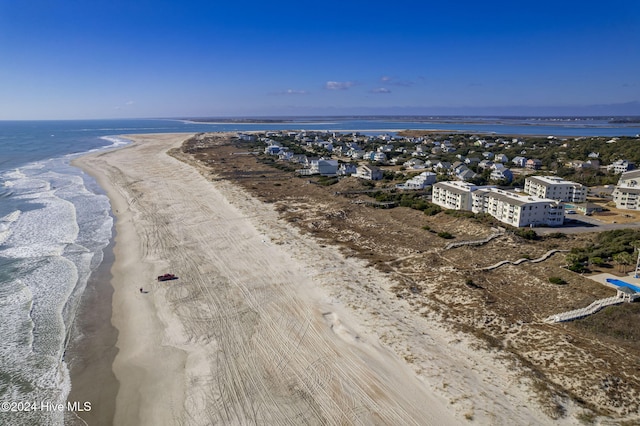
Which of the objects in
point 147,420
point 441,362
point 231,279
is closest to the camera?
point 147,420

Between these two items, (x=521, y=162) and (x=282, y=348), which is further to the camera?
(x=521, y=162)

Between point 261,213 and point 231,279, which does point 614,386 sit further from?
point 261,213

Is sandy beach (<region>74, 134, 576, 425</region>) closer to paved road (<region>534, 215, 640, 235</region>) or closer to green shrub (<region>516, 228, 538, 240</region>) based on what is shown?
green shrub (<region>516, 228, 538, 240</region>)

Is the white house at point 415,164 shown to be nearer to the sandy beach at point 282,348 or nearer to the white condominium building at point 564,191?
the white condominium building at point 564,191

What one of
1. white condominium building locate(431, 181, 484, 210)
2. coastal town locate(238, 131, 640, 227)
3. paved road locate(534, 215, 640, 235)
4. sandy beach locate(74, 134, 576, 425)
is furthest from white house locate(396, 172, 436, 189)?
sandy beach locate(74, 134, 576, 425)

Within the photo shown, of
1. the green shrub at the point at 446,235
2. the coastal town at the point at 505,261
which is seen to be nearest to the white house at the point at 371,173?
the coastal town at the point at 505,261

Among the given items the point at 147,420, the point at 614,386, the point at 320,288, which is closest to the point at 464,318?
the point at 614,386

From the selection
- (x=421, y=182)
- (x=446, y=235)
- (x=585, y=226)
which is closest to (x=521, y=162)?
(x=421, y=182)

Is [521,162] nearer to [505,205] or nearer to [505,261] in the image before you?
[505,205]
